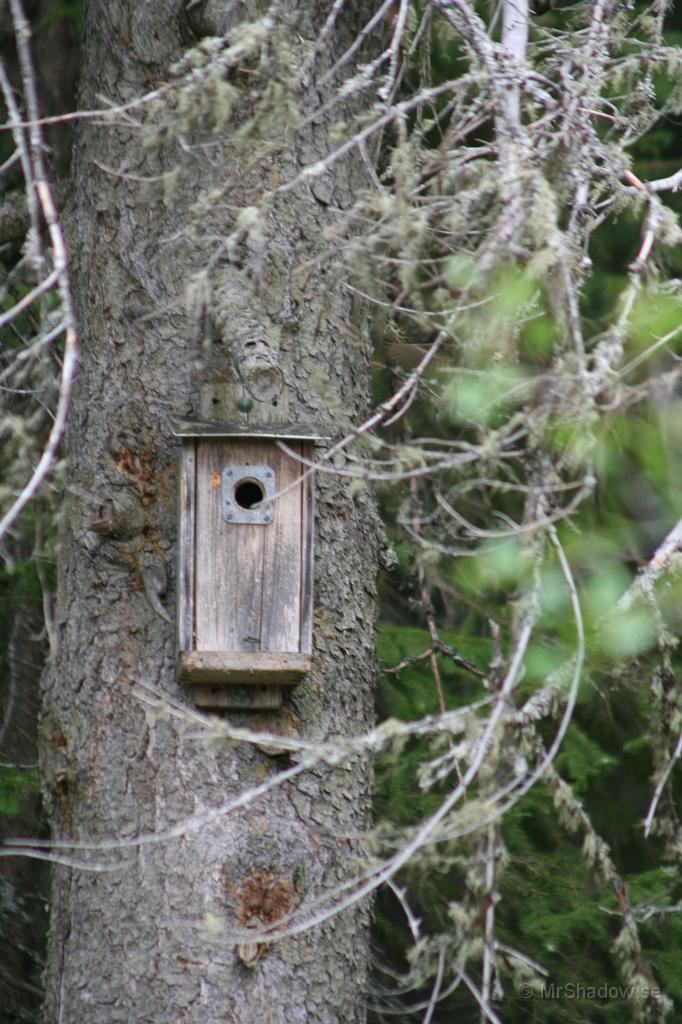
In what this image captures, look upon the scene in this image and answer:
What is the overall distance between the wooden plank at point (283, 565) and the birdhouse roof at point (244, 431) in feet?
0.16

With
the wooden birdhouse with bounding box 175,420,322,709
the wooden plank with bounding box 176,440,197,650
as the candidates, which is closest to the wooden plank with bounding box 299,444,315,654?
the wooden birdhouse with bounding box 175,420,322,709

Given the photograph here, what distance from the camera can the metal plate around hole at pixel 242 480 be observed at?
3238 millimetres

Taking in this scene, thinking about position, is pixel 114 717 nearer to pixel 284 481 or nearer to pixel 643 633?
pixel 284 481

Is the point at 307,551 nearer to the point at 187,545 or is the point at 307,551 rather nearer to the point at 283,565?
the point at 283,565

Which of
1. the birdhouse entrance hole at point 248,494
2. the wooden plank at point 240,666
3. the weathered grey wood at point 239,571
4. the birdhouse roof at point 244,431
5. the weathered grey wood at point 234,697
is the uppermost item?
the birdhouse roof at point 244,431

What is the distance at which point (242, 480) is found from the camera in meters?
3.25

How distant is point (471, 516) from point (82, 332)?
2.44 metres

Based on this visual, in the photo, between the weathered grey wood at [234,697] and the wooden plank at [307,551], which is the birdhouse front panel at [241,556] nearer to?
the wooden plank at [307,551]

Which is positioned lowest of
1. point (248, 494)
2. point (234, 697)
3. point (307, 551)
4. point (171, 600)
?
point (234, 697)

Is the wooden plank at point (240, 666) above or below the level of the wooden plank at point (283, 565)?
below

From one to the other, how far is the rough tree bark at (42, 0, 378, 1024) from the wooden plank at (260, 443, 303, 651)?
16 centimetres

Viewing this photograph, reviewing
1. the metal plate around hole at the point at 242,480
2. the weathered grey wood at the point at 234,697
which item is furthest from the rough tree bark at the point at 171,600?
the metal plate around hole at the point at 242,480

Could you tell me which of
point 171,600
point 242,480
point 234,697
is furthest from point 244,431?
point 234,697

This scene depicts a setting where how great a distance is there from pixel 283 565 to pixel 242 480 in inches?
9.0
